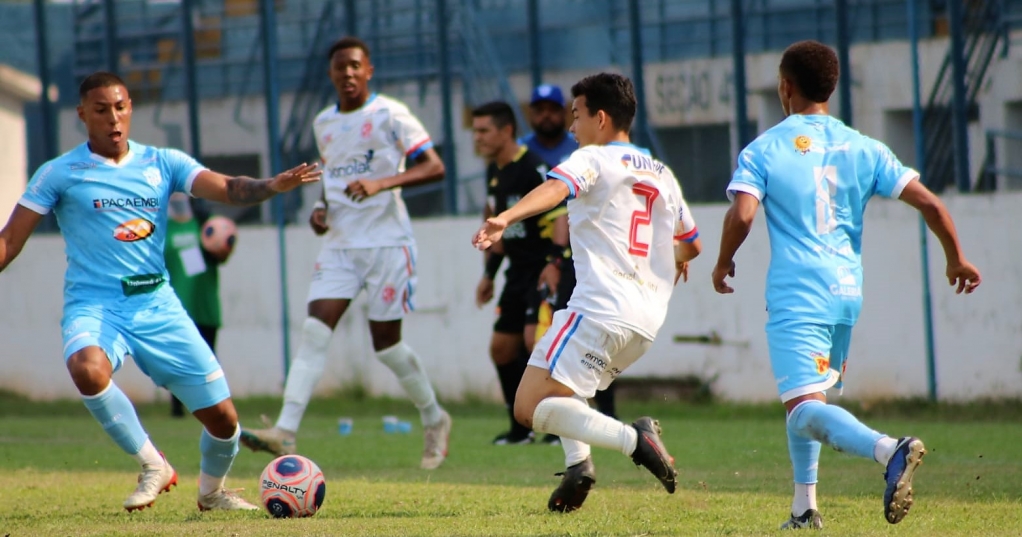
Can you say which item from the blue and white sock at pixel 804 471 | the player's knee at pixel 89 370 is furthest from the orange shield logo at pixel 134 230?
the blue and white sock at pixel 804 471

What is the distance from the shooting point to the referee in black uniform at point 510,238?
968 centimetres

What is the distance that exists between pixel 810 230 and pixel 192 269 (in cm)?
930

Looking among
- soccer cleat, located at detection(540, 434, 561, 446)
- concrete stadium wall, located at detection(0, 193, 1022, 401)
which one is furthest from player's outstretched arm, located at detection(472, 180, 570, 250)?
concrete stadium wall, located at detection(0, 193, 1022, 401)

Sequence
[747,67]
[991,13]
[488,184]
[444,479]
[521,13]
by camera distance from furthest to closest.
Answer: [521,13] < [747,67] < [991,13] < [488,184] < [444,479]

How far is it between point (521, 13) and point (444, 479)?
23.9 ft

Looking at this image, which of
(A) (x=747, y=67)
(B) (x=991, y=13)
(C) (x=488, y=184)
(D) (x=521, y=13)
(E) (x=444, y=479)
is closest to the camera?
(E) (x=444, y=479)

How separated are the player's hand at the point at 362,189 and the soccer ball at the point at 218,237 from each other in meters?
5.57

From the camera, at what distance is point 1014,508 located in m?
6.21

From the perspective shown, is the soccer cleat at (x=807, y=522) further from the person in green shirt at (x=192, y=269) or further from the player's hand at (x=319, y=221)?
the person in green shirt at (x=192, y=269)

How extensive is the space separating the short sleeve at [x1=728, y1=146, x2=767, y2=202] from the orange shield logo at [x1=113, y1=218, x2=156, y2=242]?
283cm

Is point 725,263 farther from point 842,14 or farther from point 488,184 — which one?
point 842,14

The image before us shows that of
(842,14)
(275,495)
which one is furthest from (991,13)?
(275,495)

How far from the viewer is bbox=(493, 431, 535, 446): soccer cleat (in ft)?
33.4

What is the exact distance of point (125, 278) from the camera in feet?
22.0
